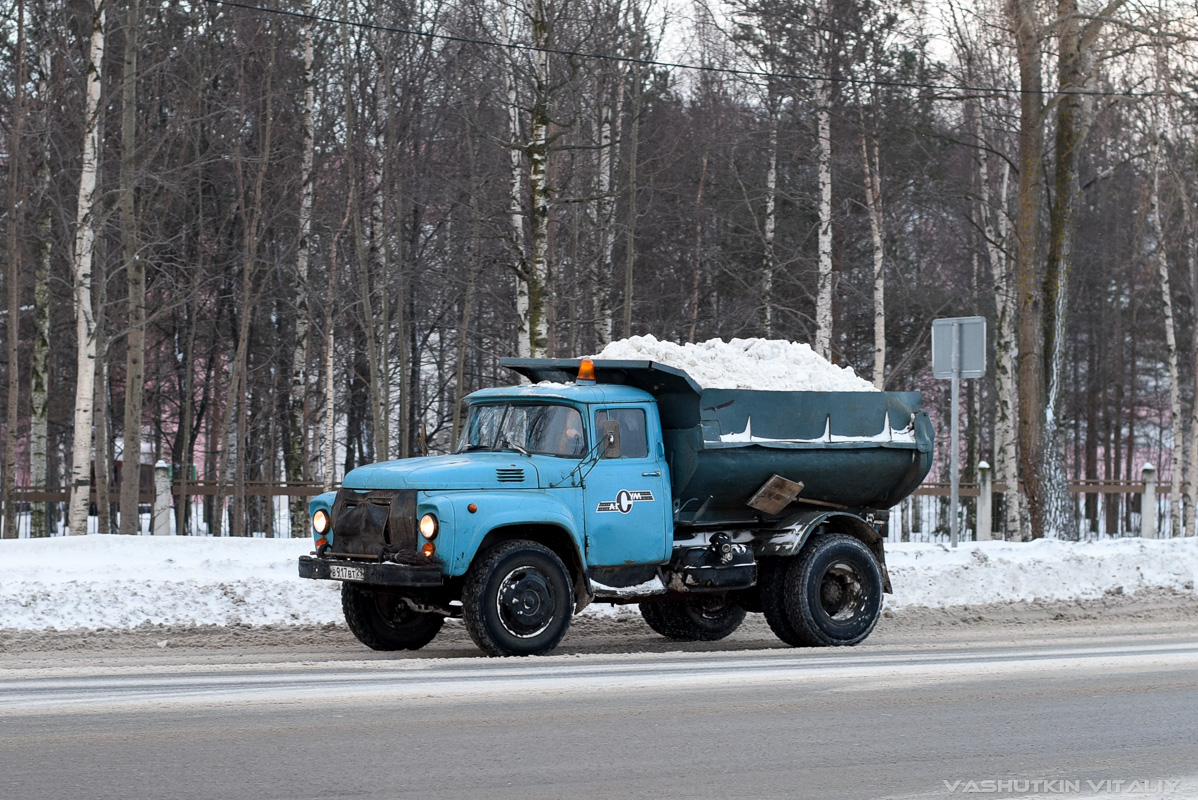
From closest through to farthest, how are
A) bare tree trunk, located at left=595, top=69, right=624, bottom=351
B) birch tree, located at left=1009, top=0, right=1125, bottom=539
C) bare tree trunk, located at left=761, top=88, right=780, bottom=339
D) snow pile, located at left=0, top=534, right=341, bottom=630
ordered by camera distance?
snow pile, located at left=0, top=534, right=341, bottom=630, birch tree, located at left=1009, top=0, right=1125, bottom=539, bare tree trunk, located at left=595, top=69, right=624, bottom=351, bare tree trunk, located at left=761, top=88, right=780, bottom=339

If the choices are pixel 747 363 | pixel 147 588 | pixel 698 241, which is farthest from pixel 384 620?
pixel 698 241

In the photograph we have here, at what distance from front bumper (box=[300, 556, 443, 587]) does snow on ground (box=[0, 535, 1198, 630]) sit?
97.4 inches

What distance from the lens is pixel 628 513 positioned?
36.2 feet

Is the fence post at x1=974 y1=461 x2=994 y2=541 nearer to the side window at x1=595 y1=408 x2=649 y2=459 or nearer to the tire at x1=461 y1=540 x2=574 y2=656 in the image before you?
the side window at x1=595 y1=408 x2=649 y2=459

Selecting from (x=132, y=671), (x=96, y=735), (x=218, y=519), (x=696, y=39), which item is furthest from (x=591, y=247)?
(x=96, y=735)

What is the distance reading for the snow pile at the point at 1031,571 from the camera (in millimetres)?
15188

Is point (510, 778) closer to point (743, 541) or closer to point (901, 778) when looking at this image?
point (901, 778)

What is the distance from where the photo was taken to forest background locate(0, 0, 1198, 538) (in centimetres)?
2095

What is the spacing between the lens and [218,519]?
26.2 metres

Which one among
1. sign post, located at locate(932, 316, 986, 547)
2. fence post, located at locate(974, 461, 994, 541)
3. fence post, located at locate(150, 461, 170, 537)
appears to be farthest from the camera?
fence post, located at locate(974, 461, 994, 541)

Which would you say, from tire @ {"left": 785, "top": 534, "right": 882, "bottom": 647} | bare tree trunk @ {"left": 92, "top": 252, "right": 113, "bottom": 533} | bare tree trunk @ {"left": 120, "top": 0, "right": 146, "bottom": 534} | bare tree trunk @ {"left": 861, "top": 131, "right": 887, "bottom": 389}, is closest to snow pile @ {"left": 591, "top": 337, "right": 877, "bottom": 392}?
tire @ {"left": 785, "top": 534, "right": 882, "bottom": 647}

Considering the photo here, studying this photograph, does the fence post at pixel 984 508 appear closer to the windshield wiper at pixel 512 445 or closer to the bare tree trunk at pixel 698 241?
the windshield wiper at pixel 512 445

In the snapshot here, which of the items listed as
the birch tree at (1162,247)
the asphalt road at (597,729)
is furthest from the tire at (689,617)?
the birch tree at (1162,247)

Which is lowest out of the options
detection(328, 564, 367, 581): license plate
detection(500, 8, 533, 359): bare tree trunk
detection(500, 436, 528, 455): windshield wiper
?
detection(328, 564, 367, 581): license plate
